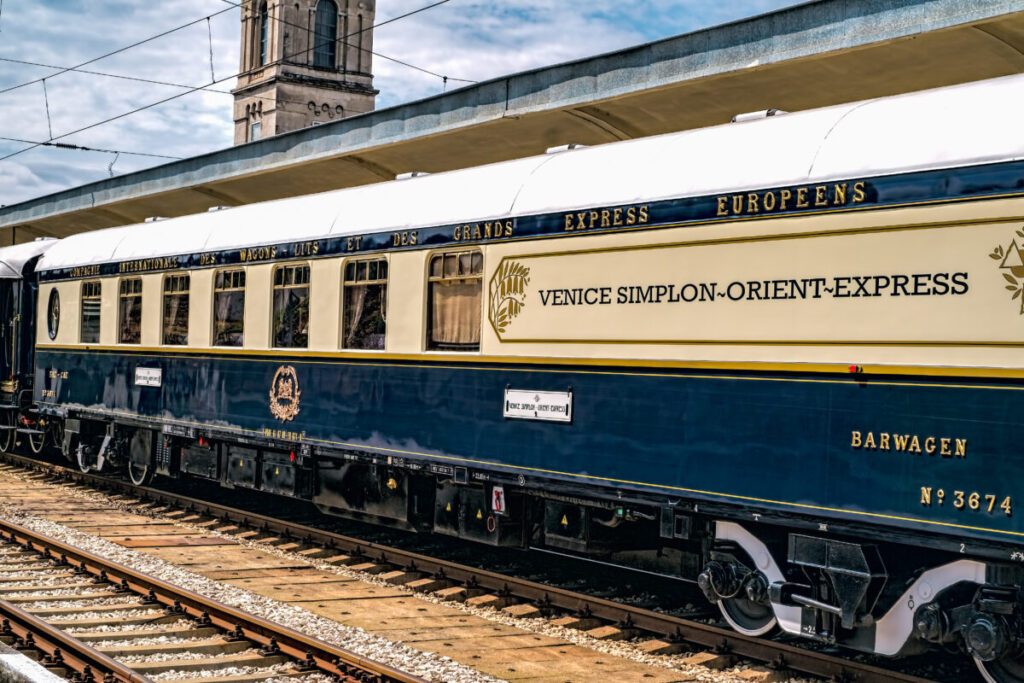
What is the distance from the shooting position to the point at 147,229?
A: 52.3 ft

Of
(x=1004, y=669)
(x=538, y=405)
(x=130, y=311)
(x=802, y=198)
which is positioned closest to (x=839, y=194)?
(x=802, y=198)

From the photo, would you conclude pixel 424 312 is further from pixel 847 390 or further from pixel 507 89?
pixel 507 89

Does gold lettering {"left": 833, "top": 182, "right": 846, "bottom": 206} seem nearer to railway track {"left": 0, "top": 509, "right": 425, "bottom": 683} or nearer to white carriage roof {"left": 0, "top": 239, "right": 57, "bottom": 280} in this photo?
railway track {"left": 0, "top": 509, "right": 425, "bottom": 683}

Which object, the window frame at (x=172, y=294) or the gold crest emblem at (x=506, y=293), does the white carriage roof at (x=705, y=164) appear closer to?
the gold crest emblem at (x=506, y=293)

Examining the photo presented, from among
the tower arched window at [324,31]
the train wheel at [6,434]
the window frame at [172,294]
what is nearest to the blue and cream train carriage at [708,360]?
the window frame at [172,294]

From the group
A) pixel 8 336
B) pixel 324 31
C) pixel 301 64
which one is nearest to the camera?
pixel 8 336

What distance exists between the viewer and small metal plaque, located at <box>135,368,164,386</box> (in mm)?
14977

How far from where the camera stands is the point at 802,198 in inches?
291

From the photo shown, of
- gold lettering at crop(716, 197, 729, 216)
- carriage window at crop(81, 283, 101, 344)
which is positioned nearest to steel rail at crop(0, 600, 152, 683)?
gold lettering at crop(716, 197, 729, 216)

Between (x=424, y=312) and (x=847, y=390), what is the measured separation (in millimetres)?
4581

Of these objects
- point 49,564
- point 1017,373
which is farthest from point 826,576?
point 49,564

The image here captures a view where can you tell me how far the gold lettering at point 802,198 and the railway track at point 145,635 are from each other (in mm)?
3869

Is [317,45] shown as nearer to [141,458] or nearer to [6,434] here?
[6,434]

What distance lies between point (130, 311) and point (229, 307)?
3001mm
